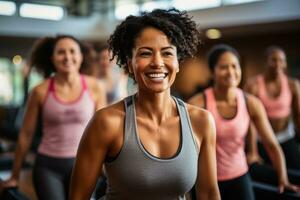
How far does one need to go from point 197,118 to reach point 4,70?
10.4 m

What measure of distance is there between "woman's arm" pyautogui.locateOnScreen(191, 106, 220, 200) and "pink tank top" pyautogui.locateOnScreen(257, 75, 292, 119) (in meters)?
2.22

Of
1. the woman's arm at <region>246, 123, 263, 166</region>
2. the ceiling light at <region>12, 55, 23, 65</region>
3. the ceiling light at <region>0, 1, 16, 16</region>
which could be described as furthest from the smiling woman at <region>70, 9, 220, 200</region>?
the ceiling light at <region>12, 55, 23, 65</region>

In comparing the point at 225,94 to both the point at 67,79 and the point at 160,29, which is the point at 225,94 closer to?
the point at 67,79

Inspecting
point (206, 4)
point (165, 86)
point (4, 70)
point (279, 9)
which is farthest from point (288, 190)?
point (4, 70)

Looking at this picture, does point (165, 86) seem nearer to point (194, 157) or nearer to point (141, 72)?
point (141, 72)

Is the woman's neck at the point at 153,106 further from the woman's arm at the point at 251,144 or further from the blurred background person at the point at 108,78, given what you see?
the blurred background person at the point at 108,78

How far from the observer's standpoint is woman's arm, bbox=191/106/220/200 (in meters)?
1.42

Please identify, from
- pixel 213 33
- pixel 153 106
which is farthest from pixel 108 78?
pixel 213 33

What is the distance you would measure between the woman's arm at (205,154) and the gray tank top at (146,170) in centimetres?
7

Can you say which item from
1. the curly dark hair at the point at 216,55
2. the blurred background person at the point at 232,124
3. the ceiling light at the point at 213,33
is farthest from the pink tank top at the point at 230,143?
the ceiling light at the point at 213,33

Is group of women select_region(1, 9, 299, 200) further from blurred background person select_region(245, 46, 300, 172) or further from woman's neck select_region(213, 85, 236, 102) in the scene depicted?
blurred background person select_region(245, 46, 300, 172)

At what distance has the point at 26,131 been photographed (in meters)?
2.35

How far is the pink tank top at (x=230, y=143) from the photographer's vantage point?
2.21 metres

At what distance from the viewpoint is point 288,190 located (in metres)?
2.32
